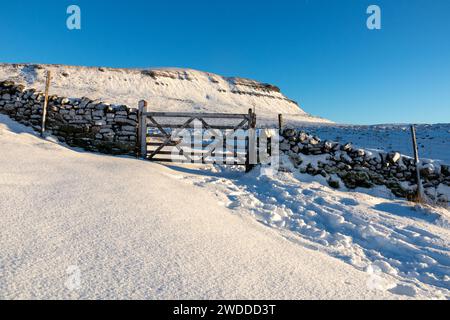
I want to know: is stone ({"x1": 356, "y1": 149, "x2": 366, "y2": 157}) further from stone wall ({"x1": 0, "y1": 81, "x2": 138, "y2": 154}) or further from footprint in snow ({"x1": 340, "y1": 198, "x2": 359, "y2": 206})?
stone wall ({"x1": 0, "y1": 81, "x2": 138, "y2": 154})

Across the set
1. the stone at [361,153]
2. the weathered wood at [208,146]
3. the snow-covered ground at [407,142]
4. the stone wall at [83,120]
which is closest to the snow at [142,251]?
the weathered wood at [208,146]

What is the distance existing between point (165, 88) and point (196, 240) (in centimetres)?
4612

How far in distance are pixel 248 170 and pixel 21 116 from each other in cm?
765

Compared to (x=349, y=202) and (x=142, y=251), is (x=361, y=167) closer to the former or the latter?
(x=349, y=202)

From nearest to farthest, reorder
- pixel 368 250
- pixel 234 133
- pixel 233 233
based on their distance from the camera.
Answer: pixel 233 233
pixel 368 250
pixel 234 133

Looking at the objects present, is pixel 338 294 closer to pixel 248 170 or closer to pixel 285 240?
pixel 285 240

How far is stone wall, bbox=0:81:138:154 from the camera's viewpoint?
9289 millimetres

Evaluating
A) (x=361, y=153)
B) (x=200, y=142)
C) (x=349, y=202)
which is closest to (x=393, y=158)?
(x=361, y=153)

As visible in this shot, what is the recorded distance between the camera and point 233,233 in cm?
350

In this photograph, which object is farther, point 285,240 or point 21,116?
point 21,116

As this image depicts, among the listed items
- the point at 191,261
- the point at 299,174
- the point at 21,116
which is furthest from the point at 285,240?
the point at 21,116

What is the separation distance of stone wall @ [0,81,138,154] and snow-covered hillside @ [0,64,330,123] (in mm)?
21244

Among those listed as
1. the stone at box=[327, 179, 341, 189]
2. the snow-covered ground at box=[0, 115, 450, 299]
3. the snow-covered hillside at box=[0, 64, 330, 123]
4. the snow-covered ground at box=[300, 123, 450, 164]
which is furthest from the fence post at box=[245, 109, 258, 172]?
the snow-covered hillside at box=[0, 64, 330, 123]
